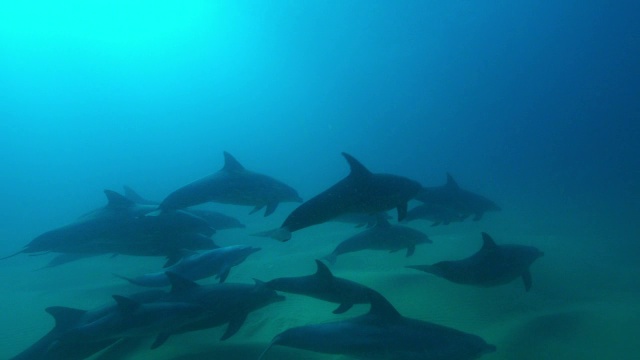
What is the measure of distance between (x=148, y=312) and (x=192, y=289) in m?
0.80

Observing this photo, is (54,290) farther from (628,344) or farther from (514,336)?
(628,344)

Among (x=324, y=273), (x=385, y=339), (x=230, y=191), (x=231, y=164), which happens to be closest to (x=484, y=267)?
(x=385, y=339)

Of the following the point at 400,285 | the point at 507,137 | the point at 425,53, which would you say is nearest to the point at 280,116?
the point at 425,53

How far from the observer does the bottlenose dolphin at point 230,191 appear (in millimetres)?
7398

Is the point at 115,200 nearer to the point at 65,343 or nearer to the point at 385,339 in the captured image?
the point at 65,343

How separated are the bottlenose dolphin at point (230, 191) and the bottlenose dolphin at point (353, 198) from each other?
251 cm

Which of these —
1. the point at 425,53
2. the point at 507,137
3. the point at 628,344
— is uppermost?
the point at 425,53

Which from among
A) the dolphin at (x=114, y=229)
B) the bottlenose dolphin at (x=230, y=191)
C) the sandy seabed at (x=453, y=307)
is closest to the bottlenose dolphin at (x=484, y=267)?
the sandy seabed at (x=453, y=307)

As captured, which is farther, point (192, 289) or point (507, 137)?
point (507, 137)

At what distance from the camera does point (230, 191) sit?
7.39 m

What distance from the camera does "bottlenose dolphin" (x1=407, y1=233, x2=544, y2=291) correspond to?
543 cm

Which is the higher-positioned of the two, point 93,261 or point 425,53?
point 425,53

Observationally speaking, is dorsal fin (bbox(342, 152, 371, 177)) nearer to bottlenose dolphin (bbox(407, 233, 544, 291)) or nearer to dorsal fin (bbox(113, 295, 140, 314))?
bottlenose dolphin (bbox(407, 233, 544, 291))

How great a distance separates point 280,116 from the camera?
146250 millimetres
